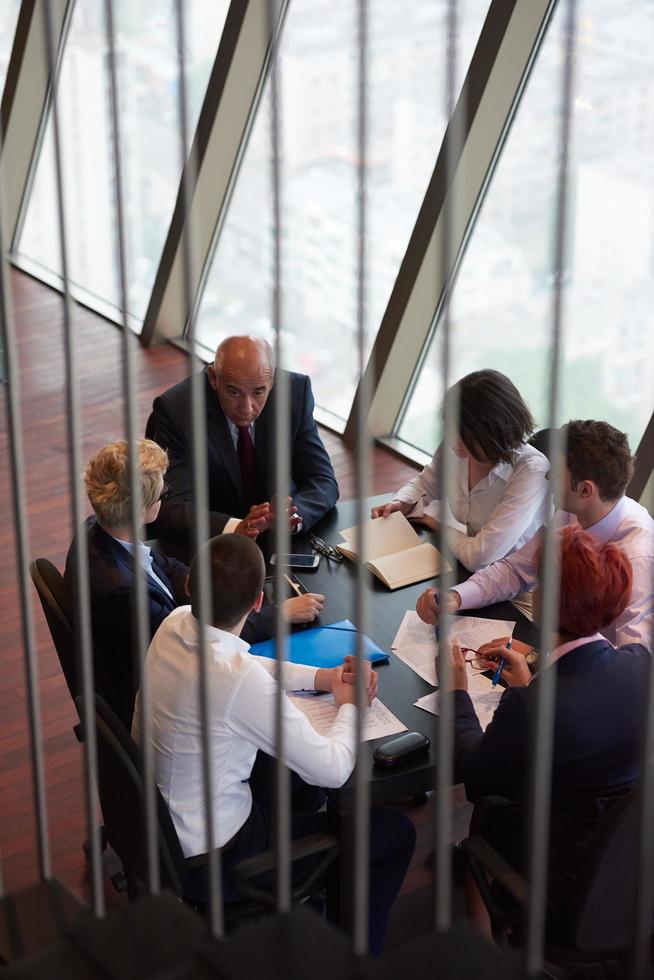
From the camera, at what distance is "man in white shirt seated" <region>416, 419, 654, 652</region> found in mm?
3264

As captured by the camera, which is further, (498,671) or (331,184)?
(331,184)

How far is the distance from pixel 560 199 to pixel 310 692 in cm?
208

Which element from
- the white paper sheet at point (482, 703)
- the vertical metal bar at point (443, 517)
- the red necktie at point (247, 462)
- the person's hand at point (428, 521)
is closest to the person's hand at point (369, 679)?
the white paper sheet at point (482, 703)

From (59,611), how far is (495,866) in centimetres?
119

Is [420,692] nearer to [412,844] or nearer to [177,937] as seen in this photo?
[412,844]

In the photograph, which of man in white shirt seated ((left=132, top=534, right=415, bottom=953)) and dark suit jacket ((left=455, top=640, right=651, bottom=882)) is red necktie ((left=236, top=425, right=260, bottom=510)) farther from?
dark suit jacket ((left=455, top=640, right=651, bottom=882))

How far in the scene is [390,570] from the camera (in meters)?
3.48

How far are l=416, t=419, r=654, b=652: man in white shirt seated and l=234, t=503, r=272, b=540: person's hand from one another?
641mm

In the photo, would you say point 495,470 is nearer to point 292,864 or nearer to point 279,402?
point 292,864

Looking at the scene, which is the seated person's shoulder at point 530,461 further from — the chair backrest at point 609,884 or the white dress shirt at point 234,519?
the chair backrest at point 609,884

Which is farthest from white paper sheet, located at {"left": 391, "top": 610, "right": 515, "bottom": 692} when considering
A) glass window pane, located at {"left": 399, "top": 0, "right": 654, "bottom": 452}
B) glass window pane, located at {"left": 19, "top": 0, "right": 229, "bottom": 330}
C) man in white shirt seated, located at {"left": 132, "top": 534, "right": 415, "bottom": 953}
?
glass window pane, located at {"left": 19, "top": 0, "right": 229, "bottom": 330}

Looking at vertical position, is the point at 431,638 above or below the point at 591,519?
below

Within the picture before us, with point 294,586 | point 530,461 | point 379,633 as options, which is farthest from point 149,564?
point 530,461

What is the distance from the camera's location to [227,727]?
8.65 feet
